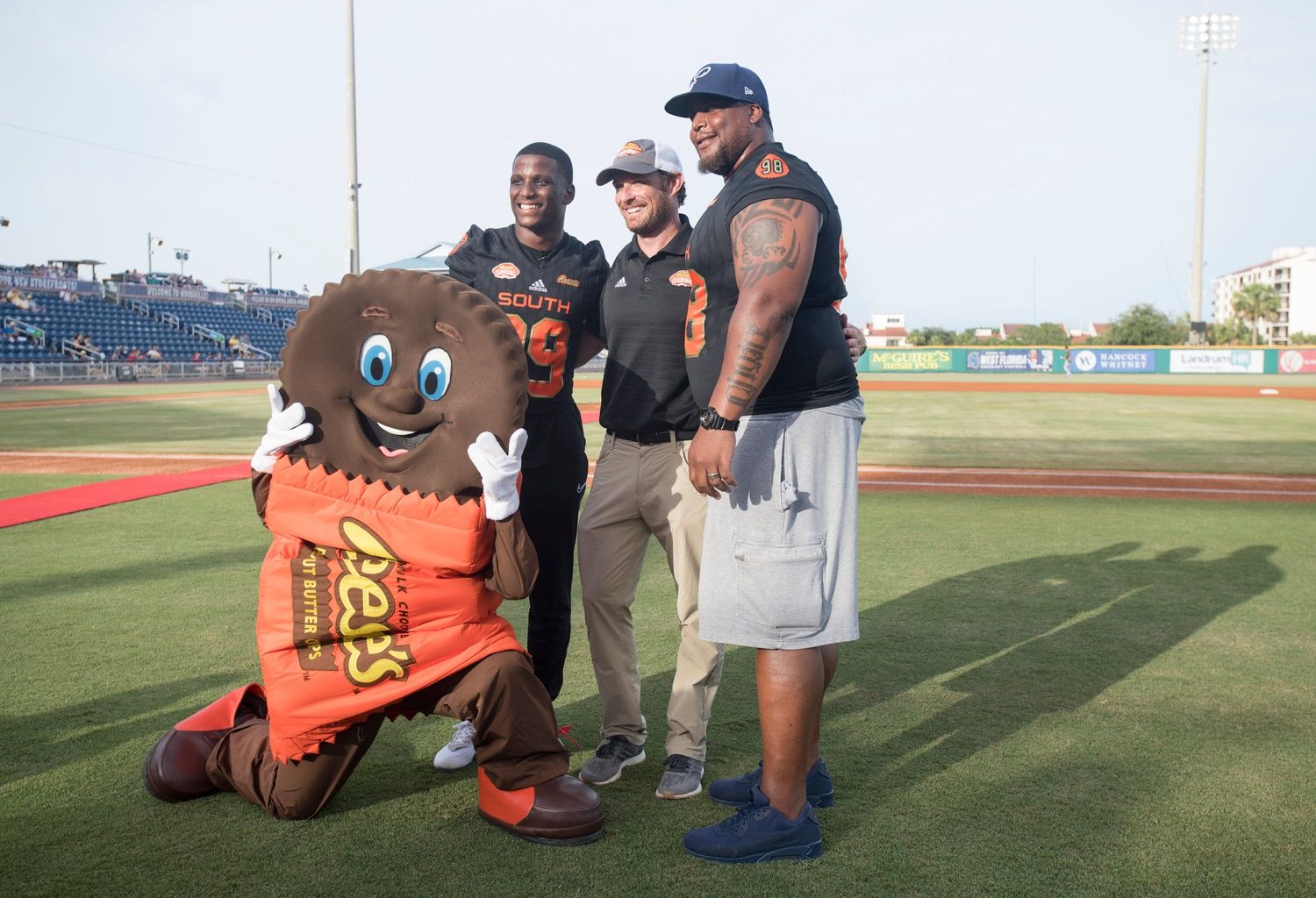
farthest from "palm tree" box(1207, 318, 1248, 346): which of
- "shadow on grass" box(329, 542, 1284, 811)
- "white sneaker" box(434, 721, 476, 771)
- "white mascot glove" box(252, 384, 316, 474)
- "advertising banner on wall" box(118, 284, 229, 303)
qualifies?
"white mascot glove" box(252, 384, 316, 474)

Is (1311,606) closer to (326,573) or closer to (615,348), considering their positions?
(615,348)

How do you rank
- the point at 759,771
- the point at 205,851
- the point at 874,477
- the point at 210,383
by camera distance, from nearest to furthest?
the point at 205,851 → the point at 759,771 → the point at 874,477 → the point at 210,383

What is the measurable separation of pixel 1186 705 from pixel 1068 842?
1479mm

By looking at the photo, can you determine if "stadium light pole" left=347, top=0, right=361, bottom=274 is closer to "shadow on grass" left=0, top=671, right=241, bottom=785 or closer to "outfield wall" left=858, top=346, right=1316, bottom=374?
"shadow on grass" left=0, top=671, right=241, bottom=785

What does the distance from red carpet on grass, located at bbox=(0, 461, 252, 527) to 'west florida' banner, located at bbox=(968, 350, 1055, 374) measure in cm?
4329

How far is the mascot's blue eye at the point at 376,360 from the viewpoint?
9.67ft

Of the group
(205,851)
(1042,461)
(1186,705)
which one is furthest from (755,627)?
(1042,461)

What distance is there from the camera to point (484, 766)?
2.95 meters

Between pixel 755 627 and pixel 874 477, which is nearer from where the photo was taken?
pixel 755 627

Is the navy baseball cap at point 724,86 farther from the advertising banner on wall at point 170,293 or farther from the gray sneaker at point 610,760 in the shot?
the advertising banner on wall at point 170,293

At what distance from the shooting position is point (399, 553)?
2.85 m

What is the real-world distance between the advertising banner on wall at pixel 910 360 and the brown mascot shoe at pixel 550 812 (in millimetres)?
47781

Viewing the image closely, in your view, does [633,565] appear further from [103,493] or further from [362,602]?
[103,493]

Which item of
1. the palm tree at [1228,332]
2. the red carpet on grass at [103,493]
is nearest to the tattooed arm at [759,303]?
the red carpet on grass at [103,493]
